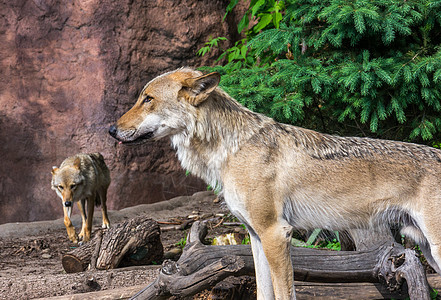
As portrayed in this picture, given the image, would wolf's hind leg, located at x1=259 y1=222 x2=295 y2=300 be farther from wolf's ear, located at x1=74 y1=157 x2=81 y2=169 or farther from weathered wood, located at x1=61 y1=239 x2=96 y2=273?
wolf's ear, located at x1=74 y1=157 x2=81 y2=169

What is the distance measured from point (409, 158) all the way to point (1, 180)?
892cm

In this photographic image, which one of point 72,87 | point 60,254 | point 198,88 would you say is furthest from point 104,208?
point 198,88

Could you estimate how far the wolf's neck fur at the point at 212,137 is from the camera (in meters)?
4.06

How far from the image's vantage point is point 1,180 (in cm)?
1034

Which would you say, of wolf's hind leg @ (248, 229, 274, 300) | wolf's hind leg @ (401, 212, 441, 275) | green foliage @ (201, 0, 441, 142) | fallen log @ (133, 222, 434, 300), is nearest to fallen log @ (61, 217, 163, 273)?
fallen log @ (133, 222, 434, 300)

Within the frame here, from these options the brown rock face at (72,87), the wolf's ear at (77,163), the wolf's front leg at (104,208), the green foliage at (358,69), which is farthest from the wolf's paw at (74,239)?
the green foliage at (358,69)

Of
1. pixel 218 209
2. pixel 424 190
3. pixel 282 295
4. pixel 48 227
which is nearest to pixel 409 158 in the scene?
pixel 424 190

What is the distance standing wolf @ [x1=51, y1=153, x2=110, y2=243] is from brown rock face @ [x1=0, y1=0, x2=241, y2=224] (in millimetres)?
1297

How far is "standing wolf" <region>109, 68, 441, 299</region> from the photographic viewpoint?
12.4 ft

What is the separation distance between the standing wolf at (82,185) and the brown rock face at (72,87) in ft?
4.25

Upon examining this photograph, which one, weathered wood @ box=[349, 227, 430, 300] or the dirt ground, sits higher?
weathered wood @ box=[349, 227, 430, 300]

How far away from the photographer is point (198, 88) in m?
4.02

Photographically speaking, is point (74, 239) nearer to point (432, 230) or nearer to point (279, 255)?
point (279, 255)

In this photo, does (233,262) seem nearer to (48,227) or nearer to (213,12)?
(48,227)
